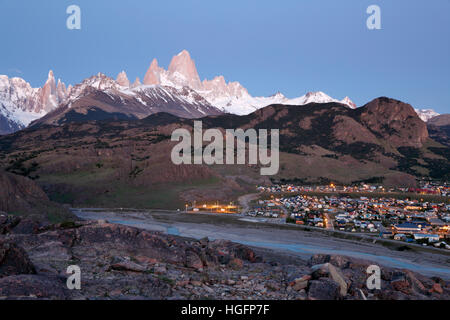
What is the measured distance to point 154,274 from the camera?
59.2 feet

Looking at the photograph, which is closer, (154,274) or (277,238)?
(154,274)

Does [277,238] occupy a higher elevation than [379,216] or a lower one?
lower

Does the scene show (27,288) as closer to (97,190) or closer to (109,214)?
(109,214)

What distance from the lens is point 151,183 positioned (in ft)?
351

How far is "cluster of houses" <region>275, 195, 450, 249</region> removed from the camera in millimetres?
60156

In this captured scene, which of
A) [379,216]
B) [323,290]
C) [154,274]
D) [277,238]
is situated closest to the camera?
[323,290]

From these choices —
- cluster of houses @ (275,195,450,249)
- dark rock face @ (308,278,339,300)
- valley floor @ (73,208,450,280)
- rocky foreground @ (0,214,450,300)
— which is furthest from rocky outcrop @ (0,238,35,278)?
cluster of houses @ (275,195,450,249)

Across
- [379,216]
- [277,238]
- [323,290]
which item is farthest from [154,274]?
[379,216]

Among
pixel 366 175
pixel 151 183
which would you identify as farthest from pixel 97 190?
pixel 366 175

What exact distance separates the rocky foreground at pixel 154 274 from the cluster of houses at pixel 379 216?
3747cm

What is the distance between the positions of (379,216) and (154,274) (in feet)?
240

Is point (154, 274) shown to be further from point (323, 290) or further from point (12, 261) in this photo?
point (323, 290)

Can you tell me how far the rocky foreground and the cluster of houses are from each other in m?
37.5
